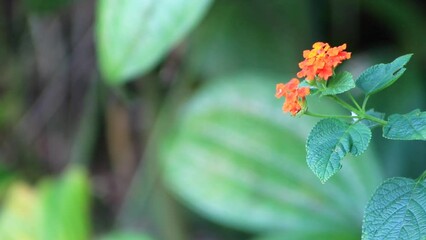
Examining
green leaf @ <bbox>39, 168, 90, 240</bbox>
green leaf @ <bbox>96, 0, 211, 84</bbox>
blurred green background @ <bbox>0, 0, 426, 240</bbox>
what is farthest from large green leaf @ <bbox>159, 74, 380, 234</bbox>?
green leaf @ <bbox>96, 0, 211, 84</bbox>

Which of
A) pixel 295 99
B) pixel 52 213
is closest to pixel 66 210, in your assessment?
→ pixel 52 213

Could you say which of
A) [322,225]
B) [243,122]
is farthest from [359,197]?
[243,122]

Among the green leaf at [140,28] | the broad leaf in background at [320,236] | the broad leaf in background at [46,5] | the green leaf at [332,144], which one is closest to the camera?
the green leaf at [332,144]

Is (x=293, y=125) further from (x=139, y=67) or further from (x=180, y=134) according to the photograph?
(x=139, y=67)

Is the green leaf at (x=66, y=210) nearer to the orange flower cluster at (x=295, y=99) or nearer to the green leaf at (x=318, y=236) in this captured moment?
the green leaf at (x=318, y=236)

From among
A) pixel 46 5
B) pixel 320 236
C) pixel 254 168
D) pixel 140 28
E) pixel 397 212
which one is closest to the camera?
pixel 397 212

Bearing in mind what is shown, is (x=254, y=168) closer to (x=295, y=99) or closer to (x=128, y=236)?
(x=128, y=236)

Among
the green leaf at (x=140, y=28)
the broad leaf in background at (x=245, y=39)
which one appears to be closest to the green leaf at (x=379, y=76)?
the green leaf at (x=140, y=28)

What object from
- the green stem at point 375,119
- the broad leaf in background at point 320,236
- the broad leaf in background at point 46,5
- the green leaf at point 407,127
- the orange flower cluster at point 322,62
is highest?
the broad leaf in background at point 46,5
